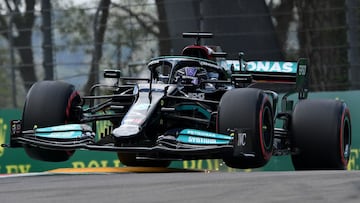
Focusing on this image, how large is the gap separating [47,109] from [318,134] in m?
2.74

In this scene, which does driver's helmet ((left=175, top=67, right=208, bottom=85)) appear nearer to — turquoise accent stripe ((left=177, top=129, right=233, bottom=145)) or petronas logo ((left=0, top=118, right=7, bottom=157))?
turquoise accent stripe ((left=177, top=129, right=233, bottom=145))

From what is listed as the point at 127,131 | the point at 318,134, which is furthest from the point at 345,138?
the point at 127,131

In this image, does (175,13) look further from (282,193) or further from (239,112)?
(282,193)

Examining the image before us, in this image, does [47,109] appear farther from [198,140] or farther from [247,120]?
[247,120]

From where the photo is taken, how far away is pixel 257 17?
1290 cm

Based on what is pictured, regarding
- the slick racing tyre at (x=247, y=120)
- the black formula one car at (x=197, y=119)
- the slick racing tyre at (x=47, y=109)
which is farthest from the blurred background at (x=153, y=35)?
the slick racing tyre at (x=247, y=120)

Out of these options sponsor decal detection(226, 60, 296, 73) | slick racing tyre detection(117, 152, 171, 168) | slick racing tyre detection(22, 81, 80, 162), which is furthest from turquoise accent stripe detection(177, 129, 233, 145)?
slick racing tyre detection(117, 152, 171, 168)

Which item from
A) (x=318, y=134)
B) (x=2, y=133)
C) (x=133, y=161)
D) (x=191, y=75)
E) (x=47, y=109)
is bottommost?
(x=133, y=161)

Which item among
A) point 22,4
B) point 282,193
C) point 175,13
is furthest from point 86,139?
point 22,4

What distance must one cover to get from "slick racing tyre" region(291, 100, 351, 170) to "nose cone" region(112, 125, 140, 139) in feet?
6.20

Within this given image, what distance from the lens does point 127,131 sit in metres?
8.20

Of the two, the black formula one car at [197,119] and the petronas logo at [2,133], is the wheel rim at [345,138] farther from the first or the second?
the petronas logo at [2,133]

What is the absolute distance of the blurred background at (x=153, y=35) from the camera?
12781mm

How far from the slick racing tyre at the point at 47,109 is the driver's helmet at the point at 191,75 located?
1.18m
